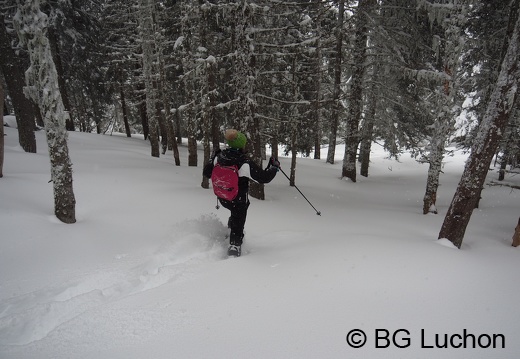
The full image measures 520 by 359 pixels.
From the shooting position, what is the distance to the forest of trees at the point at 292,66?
221 inches

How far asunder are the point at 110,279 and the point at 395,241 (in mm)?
5028

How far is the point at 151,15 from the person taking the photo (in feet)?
46.9

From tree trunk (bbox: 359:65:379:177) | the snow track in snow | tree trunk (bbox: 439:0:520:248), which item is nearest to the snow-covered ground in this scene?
the snow track in snow

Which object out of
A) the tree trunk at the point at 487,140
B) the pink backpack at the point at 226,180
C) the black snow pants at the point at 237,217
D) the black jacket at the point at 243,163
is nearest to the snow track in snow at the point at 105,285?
the black snow pants at the point at 237,217

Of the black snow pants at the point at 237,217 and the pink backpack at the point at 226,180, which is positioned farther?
the black snow pants at the point at 237,217

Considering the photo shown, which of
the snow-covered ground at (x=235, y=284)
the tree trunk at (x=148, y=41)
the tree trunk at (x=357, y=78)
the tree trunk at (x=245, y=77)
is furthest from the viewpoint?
the tree trunk at (x=148, y=41)

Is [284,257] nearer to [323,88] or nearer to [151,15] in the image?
[151,15]

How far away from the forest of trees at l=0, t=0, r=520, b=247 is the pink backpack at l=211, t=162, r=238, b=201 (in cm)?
322

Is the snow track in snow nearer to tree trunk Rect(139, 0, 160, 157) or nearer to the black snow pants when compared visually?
the black snow pants

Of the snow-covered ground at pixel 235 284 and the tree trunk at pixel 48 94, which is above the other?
the tree trunk at pixel 48 94

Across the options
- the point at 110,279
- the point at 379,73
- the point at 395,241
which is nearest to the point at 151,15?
the point at 379,73

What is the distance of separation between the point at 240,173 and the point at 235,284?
2088 mm

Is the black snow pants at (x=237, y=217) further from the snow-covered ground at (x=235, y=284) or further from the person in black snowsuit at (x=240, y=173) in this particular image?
the snow-covered ground at (x=235, y=284)

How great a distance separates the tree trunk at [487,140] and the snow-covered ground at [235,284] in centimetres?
58
